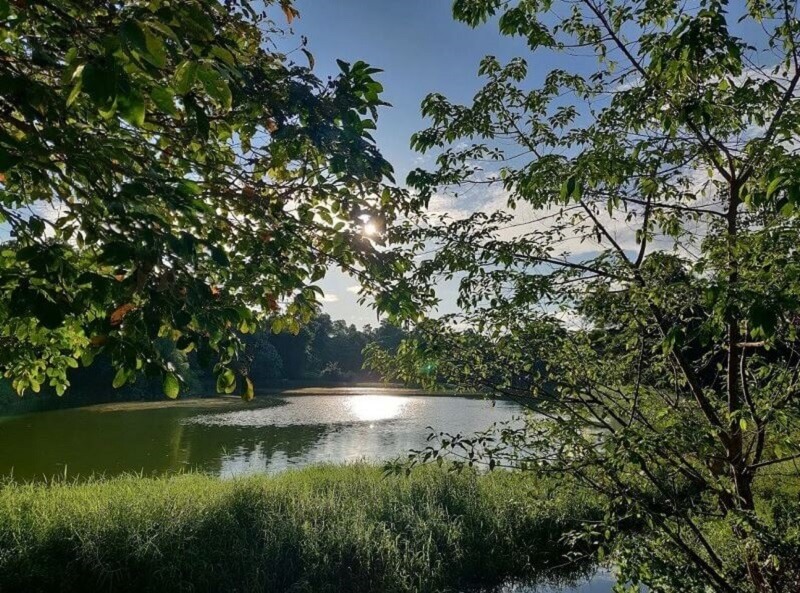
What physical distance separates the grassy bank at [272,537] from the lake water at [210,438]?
0.99m

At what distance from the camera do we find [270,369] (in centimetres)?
5684

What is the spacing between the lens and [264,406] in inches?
1228

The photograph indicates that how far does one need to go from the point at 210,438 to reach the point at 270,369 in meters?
39.0

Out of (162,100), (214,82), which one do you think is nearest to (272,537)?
(162,100)

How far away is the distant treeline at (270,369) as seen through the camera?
28352 mm

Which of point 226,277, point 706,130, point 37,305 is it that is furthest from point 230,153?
point 706,130

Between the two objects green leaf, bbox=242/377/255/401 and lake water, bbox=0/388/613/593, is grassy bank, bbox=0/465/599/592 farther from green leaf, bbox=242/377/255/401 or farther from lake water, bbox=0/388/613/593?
green leaf, bbox=242/377/255/401

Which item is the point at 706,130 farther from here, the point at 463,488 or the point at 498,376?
the point at 463,488

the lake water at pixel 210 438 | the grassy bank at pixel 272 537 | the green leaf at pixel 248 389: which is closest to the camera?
the green leaf at pixel 248 389

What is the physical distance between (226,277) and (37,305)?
52.1 inches

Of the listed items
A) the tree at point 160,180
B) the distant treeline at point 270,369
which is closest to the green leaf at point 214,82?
the tree at point 160,180

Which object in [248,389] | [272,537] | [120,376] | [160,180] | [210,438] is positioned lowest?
[210,438]

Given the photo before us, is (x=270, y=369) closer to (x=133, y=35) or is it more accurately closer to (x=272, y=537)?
(x=272, y=537)

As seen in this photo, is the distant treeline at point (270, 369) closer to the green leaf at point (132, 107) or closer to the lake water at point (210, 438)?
the lake water at point (210, 438)
